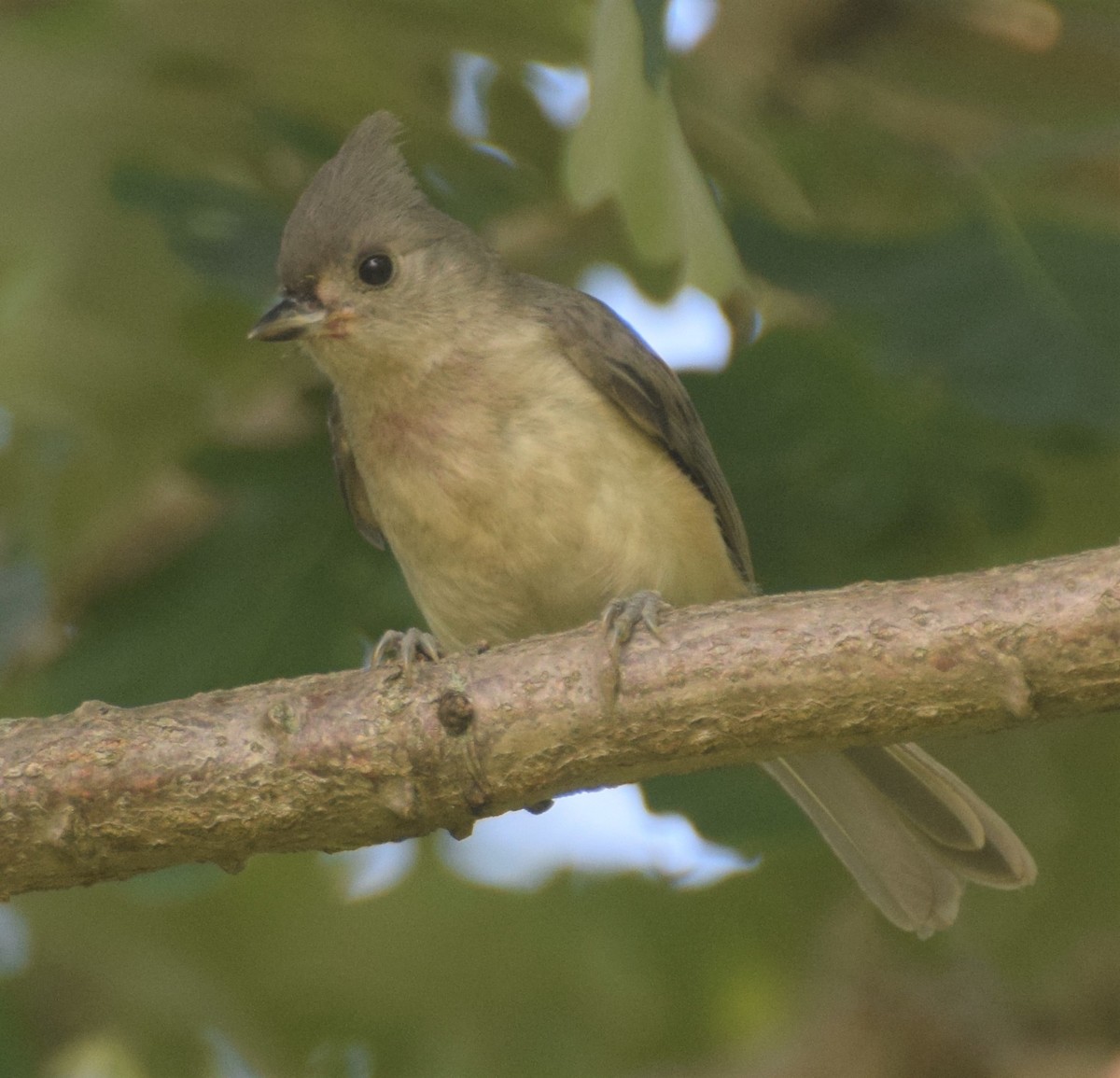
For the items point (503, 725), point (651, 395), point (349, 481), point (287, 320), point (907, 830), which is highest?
point (287, 320)

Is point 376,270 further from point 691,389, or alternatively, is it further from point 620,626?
point 620,626

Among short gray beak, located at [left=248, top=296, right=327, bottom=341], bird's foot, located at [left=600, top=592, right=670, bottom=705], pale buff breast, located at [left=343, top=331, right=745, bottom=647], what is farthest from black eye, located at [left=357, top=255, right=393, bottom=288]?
bird's foot, located at [left=600, top=592, right=670, bottom=705]

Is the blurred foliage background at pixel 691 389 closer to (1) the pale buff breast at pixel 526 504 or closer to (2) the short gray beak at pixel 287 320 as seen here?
(2) the short gray beak at pixel 287 320

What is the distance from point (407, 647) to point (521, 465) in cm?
50

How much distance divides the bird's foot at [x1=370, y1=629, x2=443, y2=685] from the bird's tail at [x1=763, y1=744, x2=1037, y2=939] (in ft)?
2.77

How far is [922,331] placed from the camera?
3771 millimetres

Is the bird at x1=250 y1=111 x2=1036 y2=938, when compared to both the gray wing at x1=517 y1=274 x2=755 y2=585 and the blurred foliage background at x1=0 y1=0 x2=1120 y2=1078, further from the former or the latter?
the blurred foliage background at x1=0 y1=0 x2=1120 y2=1078

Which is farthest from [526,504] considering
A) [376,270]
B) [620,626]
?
[620,626]

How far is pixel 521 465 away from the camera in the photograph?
394 centimetres

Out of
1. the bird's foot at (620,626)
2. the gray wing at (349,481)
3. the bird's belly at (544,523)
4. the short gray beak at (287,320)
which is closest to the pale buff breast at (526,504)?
the bird's belly at (544,523)

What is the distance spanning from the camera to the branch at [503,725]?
2.78 m

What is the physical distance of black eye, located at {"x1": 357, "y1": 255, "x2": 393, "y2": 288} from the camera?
14.3 ft

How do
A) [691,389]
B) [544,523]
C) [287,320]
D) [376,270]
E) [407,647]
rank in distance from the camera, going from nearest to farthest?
[407,647] < [544,523] < [287,320] < [691,389] < [376,270]

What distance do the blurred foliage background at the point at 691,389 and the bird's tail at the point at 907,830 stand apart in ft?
0.48
